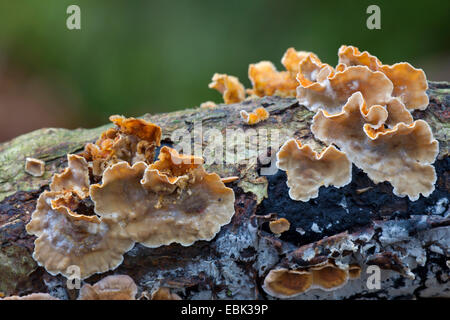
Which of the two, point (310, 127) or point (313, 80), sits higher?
point (313, 80)

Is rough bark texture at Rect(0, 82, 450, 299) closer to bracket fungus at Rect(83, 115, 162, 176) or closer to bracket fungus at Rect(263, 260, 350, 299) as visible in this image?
bracket fungus at Rect(263, 260, 350, 299)

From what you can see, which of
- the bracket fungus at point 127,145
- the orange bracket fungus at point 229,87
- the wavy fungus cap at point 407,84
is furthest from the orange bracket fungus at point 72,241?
the wavy fungus cap at point 407,84

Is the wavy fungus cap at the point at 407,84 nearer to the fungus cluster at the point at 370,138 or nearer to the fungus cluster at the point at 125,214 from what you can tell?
the fungus cluster at the point at 370,138

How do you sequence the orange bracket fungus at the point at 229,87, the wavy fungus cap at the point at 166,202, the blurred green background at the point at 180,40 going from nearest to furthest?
the wavy fungus cap at the point at 166,202 → the orange bracket fungus at the point at 229,87 → the blurred green background at the point at 180,40

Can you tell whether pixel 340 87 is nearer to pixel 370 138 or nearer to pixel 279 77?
pixel 370 138

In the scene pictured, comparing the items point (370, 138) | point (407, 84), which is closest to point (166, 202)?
point (370, 138)
